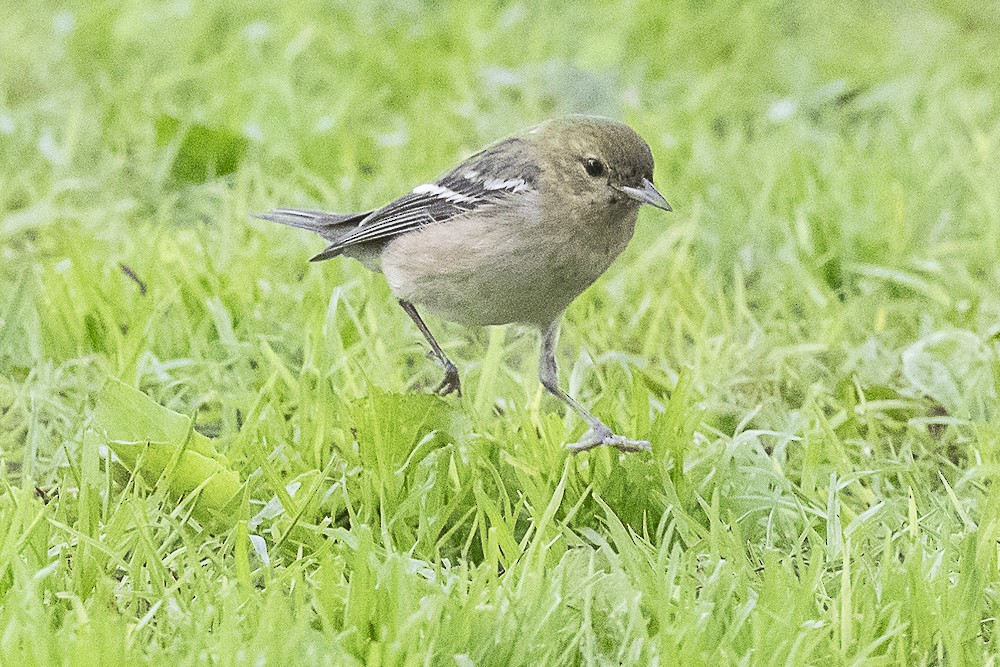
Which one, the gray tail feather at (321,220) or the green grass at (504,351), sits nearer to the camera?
the green grass at (504,351)

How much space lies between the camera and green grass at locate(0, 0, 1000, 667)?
9.89 ft

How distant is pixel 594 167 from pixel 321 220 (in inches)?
46.9

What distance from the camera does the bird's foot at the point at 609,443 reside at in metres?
3.63

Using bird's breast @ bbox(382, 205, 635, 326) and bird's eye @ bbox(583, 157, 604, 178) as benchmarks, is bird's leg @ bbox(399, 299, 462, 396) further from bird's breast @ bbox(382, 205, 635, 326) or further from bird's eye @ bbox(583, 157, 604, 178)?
bird's eye @ bbox(583, 157, 604, 178)

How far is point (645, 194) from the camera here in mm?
3914

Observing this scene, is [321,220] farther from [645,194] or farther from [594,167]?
[645,194]

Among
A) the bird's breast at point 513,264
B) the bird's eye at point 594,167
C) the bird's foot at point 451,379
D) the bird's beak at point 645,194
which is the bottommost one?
the bird's foot at point 451,379

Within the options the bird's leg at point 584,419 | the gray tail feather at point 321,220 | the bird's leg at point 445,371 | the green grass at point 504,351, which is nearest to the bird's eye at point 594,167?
the bird's leg at point 584,419

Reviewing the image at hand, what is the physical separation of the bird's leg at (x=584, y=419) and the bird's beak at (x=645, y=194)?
48 centimetres

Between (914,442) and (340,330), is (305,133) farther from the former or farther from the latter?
(914,442)

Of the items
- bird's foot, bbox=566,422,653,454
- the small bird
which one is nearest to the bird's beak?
the small bird

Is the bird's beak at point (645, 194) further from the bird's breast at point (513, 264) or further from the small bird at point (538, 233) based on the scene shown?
the bird's breast at point (513, 264)

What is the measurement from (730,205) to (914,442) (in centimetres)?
170

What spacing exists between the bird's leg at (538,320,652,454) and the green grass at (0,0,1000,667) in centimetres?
5
